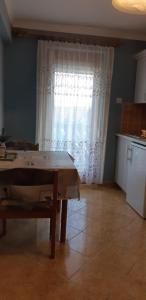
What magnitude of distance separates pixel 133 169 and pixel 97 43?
1978 mm

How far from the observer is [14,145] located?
10.4 ft

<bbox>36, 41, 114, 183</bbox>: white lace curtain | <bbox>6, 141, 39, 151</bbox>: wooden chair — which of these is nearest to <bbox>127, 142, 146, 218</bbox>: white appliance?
<bbox>36, 41, 114, 183</bbox>: white lace curtain

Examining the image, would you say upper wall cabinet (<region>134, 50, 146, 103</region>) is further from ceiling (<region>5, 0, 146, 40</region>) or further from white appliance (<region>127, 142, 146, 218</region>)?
white appliance (<region>127, 142, 146, 218</region>)

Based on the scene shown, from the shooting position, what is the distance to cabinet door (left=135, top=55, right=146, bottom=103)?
3896mm

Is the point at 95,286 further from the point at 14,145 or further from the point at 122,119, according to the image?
the point at 122,119

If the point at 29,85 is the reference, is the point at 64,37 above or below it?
above

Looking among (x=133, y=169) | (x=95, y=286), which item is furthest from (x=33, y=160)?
(x=133, y=169)

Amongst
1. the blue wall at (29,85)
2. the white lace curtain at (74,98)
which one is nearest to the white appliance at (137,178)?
the white lace curtain at (74,98)

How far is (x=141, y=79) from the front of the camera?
158 inches

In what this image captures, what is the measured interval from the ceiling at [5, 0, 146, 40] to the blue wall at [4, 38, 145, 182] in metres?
0.25

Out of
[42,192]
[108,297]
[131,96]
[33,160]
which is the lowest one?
[108,297]

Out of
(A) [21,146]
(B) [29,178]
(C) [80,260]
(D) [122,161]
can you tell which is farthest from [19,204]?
(D) [122,161]

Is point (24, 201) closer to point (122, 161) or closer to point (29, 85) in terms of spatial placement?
point (122, 161)

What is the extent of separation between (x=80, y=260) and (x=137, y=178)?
1.40 meters
